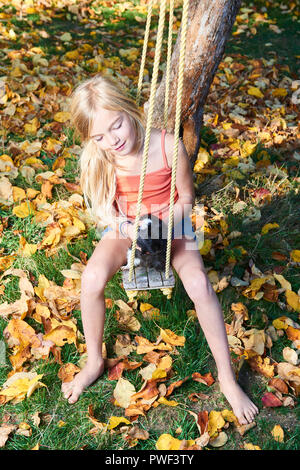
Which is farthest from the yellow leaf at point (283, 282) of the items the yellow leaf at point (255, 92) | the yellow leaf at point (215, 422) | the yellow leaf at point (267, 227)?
the yellow leaf at point (255, 92)

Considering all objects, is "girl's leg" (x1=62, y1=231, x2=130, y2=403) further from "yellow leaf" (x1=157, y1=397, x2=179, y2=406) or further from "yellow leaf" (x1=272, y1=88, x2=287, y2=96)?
"yellow leaf" (x1=272, y1=88, x2=287, y2=96)

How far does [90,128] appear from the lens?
86.5 inches

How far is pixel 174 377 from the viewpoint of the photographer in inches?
88.9

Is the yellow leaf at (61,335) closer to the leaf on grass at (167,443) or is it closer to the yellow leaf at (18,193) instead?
the leaf on grass at (167,443)

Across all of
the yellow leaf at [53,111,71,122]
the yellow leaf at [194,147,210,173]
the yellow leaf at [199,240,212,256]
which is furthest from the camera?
the yellow leaf at [53,111,71,122]

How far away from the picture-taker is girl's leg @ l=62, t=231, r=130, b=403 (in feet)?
6.93

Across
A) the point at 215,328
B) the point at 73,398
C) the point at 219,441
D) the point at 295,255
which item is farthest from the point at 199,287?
the point at 295,255

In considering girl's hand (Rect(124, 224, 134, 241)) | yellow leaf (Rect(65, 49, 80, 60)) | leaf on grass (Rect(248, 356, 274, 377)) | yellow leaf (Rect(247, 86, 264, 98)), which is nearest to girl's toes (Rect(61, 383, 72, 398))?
girl's hand (Rect(124, 224, 134, 241))

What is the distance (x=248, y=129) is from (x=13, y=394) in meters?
2.63

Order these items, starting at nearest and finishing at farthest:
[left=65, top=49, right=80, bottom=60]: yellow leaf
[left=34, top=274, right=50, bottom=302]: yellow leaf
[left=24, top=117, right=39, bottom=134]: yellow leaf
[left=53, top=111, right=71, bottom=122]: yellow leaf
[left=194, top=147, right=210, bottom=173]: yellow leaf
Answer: [left=34, top=274, right=50, bottom=302]: yellow leaf
[left=194, top=147, right=210, bottom=173]: yellow leaf
[left=24, top=117, right=39, bottom=134]: yellow leaf
[left=53, top=111, right=71, bottom=122]: yellow leaf
[left=65, top=49, right=80, bottom=60]: yellow leaf

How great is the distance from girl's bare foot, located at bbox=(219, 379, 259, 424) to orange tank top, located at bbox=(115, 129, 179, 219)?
0.84 metres

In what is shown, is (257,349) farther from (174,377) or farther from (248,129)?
(248,129)

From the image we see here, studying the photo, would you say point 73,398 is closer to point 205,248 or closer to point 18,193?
point 205,248

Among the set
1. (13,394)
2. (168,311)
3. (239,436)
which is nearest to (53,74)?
(168,311)
